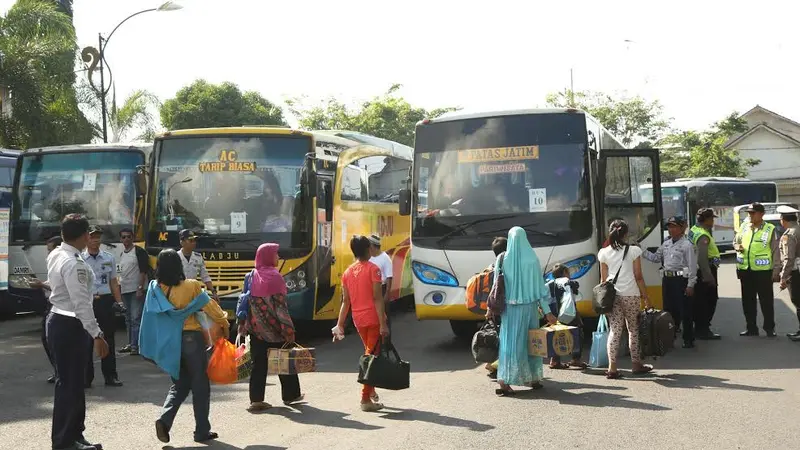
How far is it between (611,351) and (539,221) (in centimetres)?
276

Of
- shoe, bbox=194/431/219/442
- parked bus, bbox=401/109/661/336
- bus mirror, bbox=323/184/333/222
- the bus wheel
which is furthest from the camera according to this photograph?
bus mirror, bbox=323/184/333/222

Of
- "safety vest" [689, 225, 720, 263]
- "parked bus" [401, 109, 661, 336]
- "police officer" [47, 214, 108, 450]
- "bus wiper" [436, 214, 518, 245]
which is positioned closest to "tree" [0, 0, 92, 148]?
"parked bus" [401, 109, 661, 336]

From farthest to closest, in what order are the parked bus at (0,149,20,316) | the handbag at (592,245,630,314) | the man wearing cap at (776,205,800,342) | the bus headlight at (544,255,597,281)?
the parked bus at (0,149,20,316) → the man wearing cap at (776,205,800,342) → the bus headlight at (544,255,597,281) → the handbag at (592,245,630,314)

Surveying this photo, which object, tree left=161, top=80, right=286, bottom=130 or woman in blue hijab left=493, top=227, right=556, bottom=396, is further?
tree left=161, top=80, right=286, bottom=130

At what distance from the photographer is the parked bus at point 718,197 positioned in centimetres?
4060

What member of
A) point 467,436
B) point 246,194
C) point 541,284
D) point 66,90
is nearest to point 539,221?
point 541,284

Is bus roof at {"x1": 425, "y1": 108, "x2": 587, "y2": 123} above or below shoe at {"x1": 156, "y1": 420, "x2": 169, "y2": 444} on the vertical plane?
above

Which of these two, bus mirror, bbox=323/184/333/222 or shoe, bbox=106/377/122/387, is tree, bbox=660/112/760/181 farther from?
shoe, bbox=106/377/122/387

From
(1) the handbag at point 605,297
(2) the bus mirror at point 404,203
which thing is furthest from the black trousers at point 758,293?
(2) the bus mirror at point 404,203

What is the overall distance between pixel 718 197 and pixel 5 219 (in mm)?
30145

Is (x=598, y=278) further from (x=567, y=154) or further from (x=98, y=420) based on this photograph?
(x=98, y=420)

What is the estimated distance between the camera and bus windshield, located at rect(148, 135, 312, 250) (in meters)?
14.6

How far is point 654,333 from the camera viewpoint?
1095cm

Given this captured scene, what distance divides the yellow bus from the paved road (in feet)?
6.54
